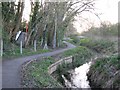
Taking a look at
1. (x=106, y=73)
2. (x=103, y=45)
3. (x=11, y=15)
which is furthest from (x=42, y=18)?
(x=106, y=73)

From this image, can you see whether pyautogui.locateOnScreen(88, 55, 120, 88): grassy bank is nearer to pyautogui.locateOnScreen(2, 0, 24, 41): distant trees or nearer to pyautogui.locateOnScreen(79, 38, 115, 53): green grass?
pyautogui.locateOnScreen(79, 38, 115, 53): green grass

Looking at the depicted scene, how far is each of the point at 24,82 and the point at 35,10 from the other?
57.3ft

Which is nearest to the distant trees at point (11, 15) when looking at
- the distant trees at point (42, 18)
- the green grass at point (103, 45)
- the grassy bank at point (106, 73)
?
the distant trees at point (42, 18)

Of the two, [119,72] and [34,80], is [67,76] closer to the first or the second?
[119,72]

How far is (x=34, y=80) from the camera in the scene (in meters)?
10.8

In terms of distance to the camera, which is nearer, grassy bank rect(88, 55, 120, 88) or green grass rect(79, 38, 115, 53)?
grassy bank rect(88, 55, 120, 88)

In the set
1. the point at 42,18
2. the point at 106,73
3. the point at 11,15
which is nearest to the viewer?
the point at 106,73

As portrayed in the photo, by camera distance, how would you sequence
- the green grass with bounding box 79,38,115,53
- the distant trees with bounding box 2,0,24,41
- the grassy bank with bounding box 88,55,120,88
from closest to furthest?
the grassy bank with bounding box 88,55,120,88 < the green grass with bounding box 79,38,115,53 < the distant trees with bounding box 2,0,24,41

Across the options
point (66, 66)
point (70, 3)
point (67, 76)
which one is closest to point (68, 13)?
point (70, 3)

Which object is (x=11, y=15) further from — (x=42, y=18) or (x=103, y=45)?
(x=103, y=45)

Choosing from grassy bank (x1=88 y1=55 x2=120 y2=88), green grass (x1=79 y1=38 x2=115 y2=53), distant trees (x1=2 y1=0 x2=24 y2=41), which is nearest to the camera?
grassy bank (x1=88 y1=55 x2=120 y2=88)

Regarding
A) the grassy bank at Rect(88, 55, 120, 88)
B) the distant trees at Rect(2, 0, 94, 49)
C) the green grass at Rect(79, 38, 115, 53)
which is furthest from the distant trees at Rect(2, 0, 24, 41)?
the grassy bank at Rect(88, 55, 120, 88)

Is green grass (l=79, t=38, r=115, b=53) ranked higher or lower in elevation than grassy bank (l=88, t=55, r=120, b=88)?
higher

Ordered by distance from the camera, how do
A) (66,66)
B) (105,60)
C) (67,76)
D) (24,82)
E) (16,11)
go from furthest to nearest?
(16,11) → (66,66) → (67,76) → (105,60) → (24,82)
